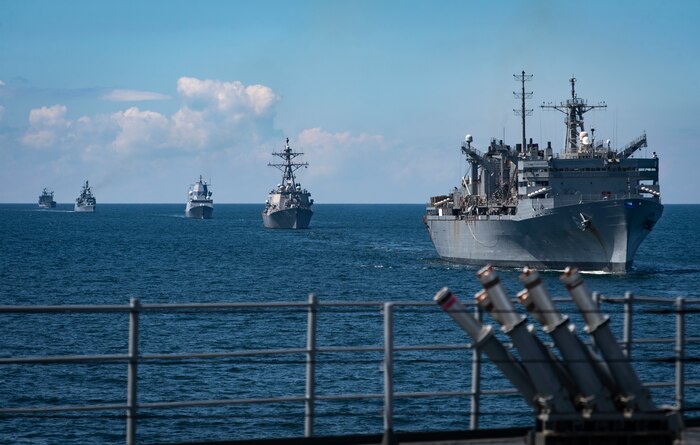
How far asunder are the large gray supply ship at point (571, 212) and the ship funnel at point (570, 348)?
5042 centimetres

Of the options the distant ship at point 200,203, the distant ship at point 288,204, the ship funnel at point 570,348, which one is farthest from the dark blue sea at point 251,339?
the distant ship at point 200,203

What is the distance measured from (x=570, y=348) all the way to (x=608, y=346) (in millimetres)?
312

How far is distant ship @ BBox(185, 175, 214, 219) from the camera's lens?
633 ft

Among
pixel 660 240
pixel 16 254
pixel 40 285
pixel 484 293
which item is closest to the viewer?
pixel 484 293

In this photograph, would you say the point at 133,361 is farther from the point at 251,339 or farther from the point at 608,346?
the point at 251,339

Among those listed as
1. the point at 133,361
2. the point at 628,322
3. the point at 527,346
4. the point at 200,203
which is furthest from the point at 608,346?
the point at 200,203

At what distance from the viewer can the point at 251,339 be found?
3309 centimetres

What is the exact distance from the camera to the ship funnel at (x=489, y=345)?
6875 millimetres

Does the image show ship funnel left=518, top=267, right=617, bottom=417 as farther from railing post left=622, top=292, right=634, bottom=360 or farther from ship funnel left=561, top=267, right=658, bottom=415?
railing post left=622, top=292, right=634, bottom=360

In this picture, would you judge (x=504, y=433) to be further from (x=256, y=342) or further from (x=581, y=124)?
(x=581, y=124)

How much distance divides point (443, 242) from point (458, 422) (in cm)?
5075

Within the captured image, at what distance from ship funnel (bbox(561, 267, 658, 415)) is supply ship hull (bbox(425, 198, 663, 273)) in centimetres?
5027

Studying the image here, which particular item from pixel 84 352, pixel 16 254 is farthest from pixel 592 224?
pixel 16 254

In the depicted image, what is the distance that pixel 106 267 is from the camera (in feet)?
226
